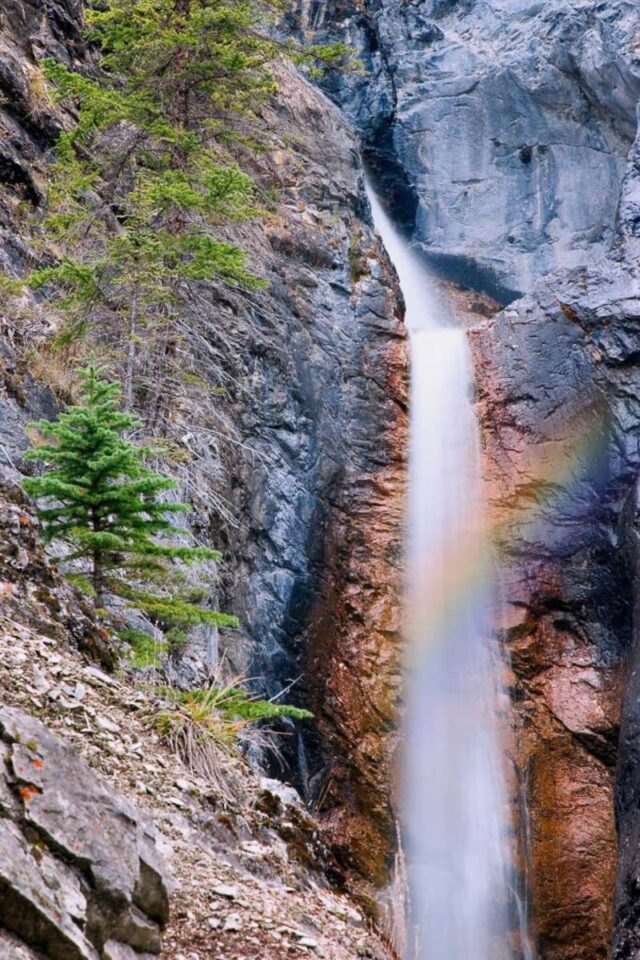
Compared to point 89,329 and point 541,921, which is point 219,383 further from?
point 541,921

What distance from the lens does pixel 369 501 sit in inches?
578

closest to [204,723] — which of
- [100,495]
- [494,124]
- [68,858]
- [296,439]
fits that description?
[100,495]

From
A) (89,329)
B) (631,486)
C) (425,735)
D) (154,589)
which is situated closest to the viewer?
(154,589)

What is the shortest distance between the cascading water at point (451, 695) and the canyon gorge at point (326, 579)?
0.35 ft

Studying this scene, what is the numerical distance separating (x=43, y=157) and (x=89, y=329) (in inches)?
176

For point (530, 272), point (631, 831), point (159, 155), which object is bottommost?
point (631, 831)

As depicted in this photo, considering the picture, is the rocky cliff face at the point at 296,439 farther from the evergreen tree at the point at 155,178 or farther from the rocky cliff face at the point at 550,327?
the rocky cliff face at the point at 550,327

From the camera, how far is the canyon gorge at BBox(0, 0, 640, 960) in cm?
454

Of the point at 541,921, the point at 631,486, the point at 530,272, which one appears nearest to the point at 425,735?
the point at 541,921

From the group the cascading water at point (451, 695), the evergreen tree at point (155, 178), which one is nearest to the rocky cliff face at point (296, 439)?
the cascading water at point (451, 695)

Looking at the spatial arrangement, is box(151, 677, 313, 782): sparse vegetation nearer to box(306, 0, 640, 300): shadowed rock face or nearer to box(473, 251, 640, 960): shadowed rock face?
box(473, 251, 640, 960): shadowed rock face

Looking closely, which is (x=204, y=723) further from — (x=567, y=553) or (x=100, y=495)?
(x=567, y=553)

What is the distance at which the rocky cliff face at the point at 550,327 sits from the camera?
12.0m

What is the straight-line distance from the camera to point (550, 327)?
15844mm
